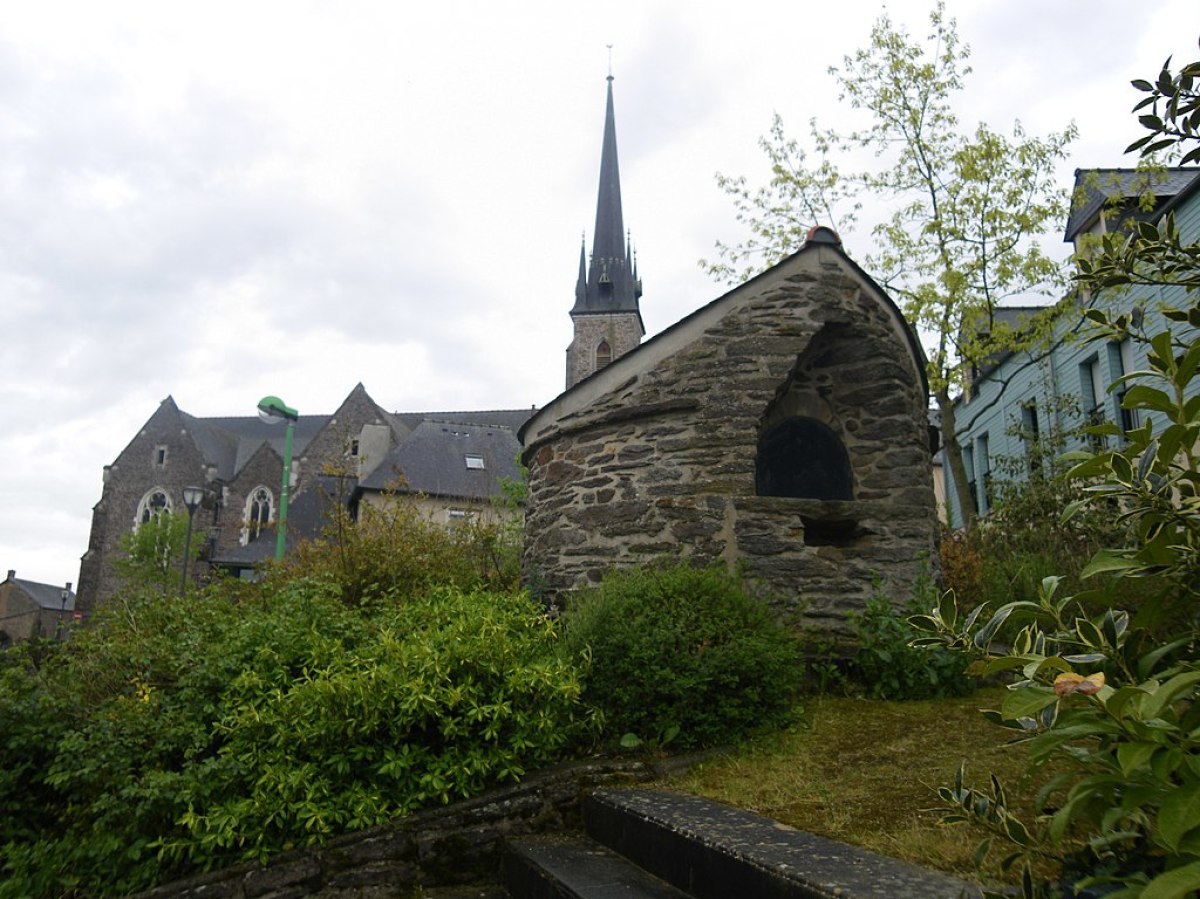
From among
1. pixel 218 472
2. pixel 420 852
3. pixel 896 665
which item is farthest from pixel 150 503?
pixel 420 852

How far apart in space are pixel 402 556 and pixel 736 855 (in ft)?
23.8

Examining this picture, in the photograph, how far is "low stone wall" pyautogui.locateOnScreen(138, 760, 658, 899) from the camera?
425 cm

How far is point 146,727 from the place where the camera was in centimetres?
498

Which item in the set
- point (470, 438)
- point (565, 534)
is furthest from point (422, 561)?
point (470, 438)

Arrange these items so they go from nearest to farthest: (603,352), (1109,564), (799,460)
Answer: (1109,564) < (799,460) < (603,352)

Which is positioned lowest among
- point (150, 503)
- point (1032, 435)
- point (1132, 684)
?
point (1132, 684)

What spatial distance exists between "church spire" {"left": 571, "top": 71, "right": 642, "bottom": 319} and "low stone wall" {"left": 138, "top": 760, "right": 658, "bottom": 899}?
45.7 meters

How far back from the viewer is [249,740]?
16.0 ft

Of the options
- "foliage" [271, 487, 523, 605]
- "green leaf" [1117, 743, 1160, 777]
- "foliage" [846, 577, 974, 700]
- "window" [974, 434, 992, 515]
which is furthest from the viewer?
"window" [974, 434, 992, 515]

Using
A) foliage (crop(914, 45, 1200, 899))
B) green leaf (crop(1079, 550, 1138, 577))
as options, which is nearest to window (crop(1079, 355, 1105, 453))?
foliage (crop(914, 45, 1200, 899))

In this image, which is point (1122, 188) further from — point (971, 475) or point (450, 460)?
point (450, 460)

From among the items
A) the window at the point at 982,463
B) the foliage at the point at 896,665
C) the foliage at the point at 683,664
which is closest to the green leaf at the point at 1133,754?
the foliage at the point at 683,664

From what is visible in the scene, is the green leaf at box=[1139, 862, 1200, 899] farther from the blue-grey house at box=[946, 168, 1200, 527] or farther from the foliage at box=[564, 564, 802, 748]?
the blue-grey house at box=[946, 168, 1200, 527]

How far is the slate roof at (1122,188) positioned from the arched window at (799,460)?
8.82 m
